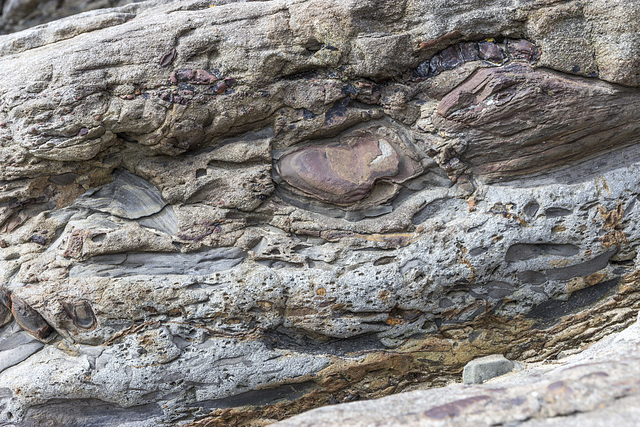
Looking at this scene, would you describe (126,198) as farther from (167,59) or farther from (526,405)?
(526,405)

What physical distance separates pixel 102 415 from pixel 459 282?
257 cm

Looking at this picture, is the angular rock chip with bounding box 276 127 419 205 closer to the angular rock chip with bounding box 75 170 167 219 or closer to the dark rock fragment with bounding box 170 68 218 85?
the dark rock fragment with bounding box 170 68 218 85

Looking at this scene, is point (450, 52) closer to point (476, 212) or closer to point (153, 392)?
point (476, 212)

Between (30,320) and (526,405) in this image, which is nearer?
(526,405)

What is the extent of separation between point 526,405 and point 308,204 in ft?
6.24

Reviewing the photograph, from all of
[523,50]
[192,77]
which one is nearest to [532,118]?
[523,50]

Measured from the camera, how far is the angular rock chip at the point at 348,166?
133 inches

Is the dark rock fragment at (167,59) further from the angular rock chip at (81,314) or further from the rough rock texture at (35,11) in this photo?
the rough rock texture at (35,11)

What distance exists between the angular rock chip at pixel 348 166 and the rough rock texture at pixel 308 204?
0.05ft

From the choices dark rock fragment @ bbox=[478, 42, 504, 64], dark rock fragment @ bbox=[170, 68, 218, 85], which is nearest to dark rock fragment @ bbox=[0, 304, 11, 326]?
dark rock fragment @ bbox=[170, 68, 218, 85]

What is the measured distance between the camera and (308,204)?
11.4ft

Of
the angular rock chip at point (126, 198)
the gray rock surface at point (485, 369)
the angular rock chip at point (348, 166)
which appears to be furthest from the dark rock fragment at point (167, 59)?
the gray rock surface at point (485, 369)

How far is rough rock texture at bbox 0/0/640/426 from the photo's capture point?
3.24 meters

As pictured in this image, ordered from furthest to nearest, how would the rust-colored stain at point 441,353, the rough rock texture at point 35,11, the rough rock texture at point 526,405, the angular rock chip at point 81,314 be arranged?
the rough rock texture at point 35,11
the rust-colored stain at point 441,353
the angular rock chip at point 81,314
the rough rock texture at point 526,405
